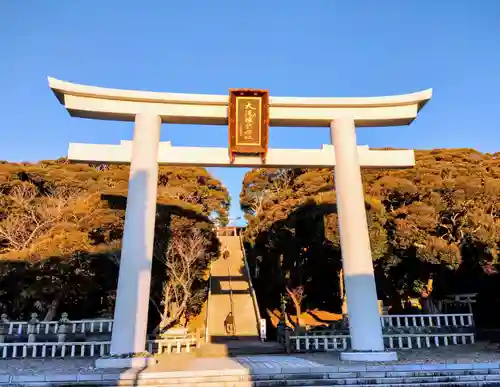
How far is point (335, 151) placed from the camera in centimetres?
964

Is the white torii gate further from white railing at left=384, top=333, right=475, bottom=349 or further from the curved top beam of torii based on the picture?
white railing at left=384, top=333, right=475, bottom=349

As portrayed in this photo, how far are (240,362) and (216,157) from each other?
4515mm

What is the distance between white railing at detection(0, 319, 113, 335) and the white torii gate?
11.6 feet

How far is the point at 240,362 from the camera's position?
26.5ft

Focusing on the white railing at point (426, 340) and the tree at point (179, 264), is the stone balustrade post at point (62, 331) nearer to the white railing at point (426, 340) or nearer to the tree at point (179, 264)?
the tree at point (179, 264)

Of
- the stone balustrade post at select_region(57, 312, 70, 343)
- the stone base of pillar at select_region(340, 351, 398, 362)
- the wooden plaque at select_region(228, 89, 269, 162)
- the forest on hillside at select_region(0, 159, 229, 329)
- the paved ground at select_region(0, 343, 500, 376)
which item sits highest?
the wooden plaque at select_region(228, 89, 269, 162)

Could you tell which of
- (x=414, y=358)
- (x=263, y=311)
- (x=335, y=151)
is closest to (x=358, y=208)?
(x=335, y=151)

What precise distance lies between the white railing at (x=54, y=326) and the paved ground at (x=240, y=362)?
1477mm

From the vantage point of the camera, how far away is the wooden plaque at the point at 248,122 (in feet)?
30.4

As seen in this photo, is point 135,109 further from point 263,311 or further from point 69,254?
point 263,311

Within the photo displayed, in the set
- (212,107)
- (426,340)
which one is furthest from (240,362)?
(426,340)

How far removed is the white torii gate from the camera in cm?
820

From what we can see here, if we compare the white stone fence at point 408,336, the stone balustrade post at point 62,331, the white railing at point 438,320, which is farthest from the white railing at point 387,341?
the stone balustrade post at point 62,331

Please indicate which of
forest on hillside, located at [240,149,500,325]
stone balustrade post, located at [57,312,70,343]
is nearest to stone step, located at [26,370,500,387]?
stone balustrade post, located at [57,312,70,343]
